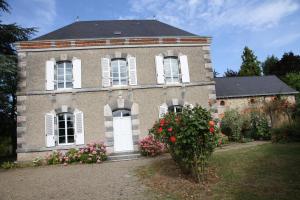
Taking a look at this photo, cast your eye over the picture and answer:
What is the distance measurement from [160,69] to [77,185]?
6813 millimetres

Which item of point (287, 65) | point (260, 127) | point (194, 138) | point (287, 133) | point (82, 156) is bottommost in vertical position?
point (82, 156)

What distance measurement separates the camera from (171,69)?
11.6 metres

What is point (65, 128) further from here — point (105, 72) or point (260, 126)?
point (260, 126)

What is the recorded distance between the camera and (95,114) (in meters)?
10.5

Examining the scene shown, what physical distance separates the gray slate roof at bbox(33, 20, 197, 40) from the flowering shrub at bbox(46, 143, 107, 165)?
5.17 metres

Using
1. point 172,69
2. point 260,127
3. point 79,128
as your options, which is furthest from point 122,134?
point 260,127

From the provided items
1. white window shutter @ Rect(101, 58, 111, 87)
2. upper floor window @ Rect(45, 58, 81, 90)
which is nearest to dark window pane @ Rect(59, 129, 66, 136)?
upper floor window @ Rect(45, 58, 81, 90)

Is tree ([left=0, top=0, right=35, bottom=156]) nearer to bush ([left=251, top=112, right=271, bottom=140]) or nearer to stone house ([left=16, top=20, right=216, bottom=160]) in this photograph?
stone house ([left=16, top=20, right=216, bottom=160])

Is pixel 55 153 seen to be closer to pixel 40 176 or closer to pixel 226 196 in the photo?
pixel 40 176

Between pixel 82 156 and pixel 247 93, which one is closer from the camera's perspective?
pixel 82 156

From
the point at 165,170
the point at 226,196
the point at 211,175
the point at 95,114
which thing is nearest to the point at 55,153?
the point at 95,114

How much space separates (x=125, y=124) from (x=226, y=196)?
22.5 ft

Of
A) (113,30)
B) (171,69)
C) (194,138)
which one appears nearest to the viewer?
(194,138)

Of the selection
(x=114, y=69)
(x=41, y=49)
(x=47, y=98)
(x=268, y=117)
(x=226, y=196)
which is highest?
(x=41, y=49)
